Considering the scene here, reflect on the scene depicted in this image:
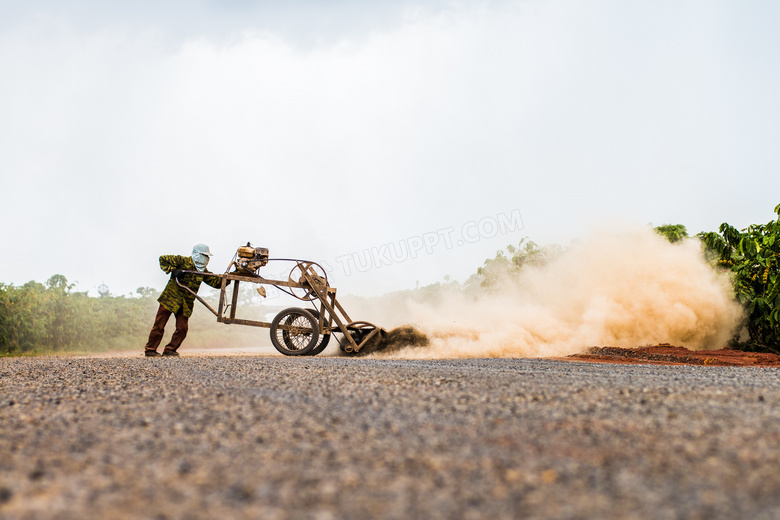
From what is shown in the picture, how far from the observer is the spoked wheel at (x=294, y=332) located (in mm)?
10523

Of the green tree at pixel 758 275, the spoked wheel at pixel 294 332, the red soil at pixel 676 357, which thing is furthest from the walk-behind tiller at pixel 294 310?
the green tree at pixel 758 275

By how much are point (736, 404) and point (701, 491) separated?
2.11 meters

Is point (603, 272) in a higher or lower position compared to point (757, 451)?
higher

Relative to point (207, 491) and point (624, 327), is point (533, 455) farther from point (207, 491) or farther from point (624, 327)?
point (624, 327)

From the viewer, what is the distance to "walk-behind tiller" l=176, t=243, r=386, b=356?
417 inches

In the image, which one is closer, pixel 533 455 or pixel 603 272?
pixel 533 455

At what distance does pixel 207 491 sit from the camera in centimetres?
225

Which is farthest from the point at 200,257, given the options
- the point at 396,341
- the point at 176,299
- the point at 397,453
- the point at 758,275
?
the point at 758,275

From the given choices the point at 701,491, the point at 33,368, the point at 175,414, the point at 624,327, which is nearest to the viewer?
the point at 701,491

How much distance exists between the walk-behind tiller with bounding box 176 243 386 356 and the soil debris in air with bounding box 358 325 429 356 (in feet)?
1.00

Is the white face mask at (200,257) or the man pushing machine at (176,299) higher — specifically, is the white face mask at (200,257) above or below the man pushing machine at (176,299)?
above

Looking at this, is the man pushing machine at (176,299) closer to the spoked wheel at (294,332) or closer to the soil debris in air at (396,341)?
the spoked wheel at (294,332)

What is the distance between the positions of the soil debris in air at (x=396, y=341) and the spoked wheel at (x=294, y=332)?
1.17 m

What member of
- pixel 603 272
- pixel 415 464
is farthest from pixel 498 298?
pixel 415 464
